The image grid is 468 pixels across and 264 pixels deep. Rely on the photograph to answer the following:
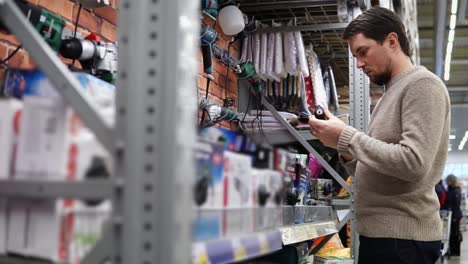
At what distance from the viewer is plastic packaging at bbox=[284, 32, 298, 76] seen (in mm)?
3123

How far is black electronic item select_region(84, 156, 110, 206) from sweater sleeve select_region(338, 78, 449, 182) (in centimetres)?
102

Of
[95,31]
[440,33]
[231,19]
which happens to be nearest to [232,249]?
[95,31]

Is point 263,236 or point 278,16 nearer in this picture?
point 263,236

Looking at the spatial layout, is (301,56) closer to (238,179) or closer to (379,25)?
(379,25)

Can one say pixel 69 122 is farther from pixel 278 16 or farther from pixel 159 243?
pixel 278 16

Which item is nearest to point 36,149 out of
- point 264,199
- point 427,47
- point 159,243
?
point 159,243

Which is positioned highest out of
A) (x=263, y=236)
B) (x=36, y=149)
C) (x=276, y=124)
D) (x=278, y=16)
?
(x=278, y=16)

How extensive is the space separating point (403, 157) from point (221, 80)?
1.67 m

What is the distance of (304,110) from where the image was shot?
11.0 ft

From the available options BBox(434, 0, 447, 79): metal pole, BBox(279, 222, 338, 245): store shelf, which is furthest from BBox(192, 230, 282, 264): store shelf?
BBox(434, 0, 447, 79): metal pole

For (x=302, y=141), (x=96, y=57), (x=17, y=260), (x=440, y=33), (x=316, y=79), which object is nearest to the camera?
(x=17, y=260)

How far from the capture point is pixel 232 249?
102 centimetres

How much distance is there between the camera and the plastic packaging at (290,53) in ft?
10.2

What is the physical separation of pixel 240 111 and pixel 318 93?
0.50 meters
